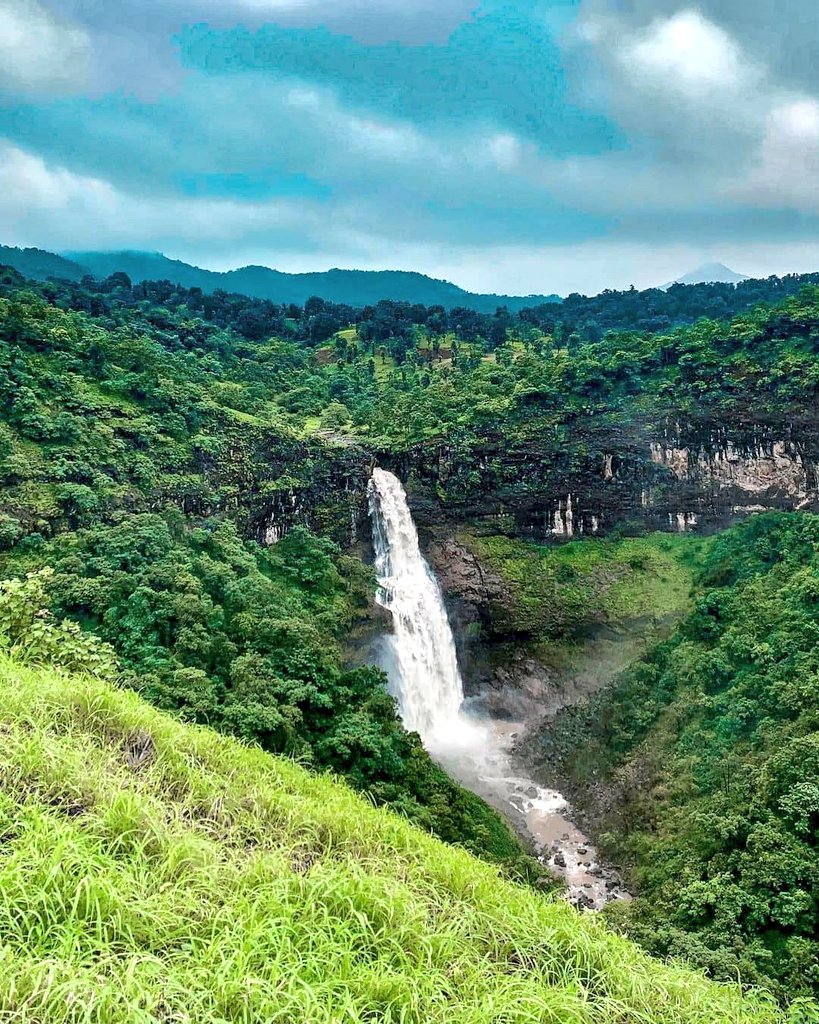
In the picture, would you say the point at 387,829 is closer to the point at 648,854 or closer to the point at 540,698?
the point at 648,854

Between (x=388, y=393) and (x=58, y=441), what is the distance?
16911 mm

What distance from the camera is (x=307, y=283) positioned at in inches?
3625

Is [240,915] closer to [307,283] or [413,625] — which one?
[413,625]

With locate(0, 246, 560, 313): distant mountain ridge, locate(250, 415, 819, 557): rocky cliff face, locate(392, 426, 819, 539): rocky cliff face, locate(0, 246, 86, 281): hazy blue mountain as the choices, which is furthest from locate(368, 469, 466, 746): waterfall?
locate(0, 246, 560, 313): distant mountain ridge

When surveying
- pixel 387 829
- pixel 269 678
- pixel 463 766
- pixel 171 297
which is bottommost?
pixel 463 766

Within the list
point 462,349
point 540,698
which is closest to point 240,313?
point 462,349

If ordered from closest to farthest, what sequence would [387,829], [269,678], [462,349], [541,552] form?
[387,829], [269,678], [541,552], [462,349]

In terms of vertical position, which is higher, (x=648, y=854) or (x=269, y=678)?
(x=269, y=678)

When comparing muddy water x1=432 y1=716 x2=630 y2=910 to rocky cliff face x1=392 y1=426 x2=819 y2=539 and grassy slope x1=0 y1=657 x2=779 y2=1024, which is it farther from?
grassy slope x1=0 y1=657 x2=779 y2=1024

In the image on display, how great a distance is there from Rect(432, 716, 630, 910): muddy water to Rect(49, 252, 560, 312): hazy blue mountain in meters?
67.9

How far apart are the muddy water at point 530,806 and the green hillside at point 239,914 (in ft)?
37.1

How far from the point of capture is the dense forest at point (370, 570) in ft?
39.4

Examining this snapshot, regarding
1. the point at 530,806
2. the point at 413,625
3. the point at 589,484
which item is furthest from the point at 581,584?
the point at 530,806

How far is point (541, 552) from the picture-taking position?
80.8 feet
